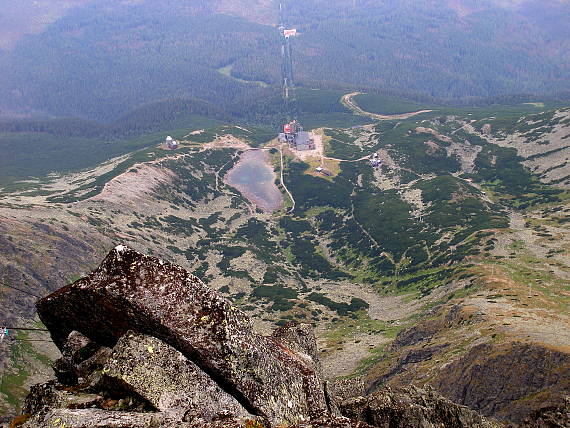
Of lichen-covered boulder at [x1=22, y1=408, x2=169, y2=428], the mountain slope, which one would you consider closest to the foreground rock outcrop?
lichen-covered boulder at [x1=22, y1=408, x2=169, y2=428]

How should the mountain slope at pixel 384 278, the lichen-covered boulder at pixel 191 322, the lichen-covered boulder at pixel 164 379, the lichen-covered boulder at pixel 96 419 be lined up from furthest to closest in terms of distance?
1. the mountain slope at pixel 384 278
2. the lichen-covered boulder at pixel 191 322
3. the lichen-covered boulder at pixel 164 379
4. the lichen-covered boulder at pixel 96 419

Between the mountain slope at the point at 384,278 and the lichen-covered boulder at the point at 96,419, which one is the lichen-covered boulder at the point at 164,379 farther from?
the mountain slope at the point at 384,278

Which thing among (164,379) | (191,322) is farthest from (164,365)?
(191,322)

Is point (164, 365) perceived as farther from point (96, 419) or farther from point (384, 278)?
point (384, 278)

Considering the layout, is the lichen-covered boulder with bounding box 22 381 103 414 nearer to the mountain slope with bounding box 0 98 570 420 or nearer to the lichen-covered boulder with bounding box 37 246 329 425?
the lichen-covered boulder with bounding box 37 246 329 425

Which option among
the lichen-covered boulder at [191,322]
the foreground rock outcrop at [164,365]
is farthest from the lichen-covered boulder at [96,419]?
the lichen-covered boulder at [191,322]

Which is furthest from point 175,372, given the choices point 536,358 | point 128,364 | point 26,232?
point 26,232
